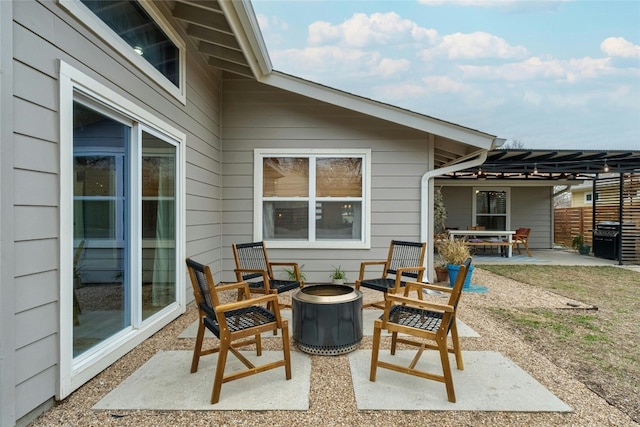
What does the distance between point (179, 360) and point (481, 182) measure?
10.5 m

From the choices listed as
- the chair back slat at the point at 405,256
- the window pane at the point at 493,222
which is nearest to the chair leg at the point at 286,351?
the chair back slat at the point at 405,256

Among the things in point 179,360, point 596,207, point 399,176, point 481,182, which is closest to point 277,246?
point 399,176

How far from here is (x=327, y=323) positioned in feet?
8.76

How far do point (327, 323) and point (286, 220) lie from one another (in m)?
2.69

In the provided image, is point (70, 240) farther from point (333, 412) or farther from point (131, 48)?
point (333, 412)

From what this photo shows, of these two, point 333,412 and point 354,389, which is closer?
point 333,412

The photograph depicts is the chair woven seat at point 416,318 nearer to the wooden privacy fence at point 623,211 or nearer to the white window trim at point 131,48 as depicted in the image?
the white window trim at point 131,48

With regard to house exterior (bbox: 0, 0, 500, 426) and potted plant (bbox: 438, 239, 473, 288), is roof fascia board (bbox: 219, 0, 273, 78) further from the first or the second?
potted plant (bbox: 438, 239, 473, 288)

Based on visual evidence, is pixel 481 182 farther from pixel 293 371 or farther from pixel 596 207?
pixel 293 371

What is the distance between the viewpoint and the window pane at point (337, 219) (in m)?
5.14

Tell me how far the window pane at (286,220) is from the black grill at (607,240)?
8669mm

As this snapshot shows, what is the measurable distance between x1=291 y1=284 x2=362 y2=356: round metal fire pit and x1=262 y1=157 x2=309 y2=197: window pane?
260cm

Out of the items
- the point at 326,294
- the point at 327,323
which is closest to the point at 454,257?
the point at 326,294

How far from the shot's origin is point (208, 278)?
2.06 meters
